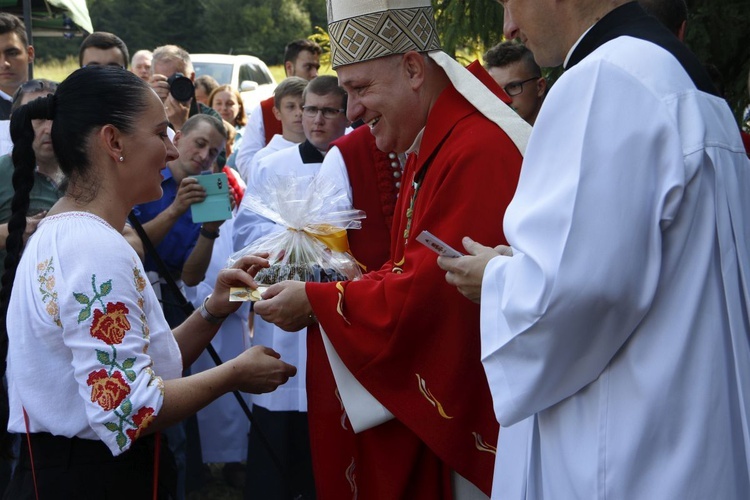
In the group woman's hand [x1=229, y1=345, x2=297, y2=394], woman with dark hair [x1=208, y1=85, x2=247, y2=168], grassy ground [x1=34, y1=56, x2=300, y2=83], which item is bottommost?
grassy ground [x1=34, y1=56, x2=300, y2=83]

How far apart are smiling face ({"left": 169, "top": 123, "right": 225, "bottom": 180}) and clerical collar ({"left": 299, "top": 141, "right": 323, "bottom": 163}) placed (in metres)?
0.59

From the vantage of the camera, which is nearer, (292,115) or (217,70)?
(292,115)

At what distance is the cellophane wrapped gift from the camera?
3225 mm

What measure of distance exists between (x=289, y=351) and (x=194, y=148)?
1.27 m

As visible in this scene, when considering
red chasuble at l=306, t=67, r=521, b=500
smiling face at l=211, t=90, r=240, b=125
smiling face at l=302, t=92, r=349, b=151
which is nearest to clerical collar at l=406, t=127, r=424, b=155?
red chasuble at l=306, t=67, r=521, b=500

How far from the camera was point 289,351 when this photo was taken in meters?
5.10

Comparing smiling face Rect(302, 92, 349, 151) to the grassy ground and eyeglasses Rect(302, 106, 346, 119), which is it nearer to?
eyeglasses Rect(302, 106, 346, 119)

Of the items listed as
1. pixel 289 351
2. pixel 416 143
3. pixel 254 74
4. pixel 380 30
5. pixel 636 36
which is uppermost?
pixel 636 36

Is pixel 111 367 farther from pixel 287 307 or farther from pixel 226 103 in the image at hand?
pixel 226 103

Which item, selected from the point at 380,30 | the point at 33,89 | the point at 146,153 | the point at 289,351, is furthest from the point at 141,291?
the point at 289,351

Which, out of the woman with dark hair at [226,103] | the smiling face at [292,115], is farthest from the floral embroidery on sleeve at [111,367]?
the woman with dark hair at [226,103]

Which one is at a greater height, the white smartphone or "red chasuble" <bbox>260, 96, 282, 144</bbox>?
the white smartphone

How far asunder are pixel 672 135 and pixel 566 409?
64cm

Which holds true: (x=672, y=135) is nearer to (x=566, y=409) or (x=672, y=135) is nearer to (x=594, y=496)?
(x=566, y=409)
